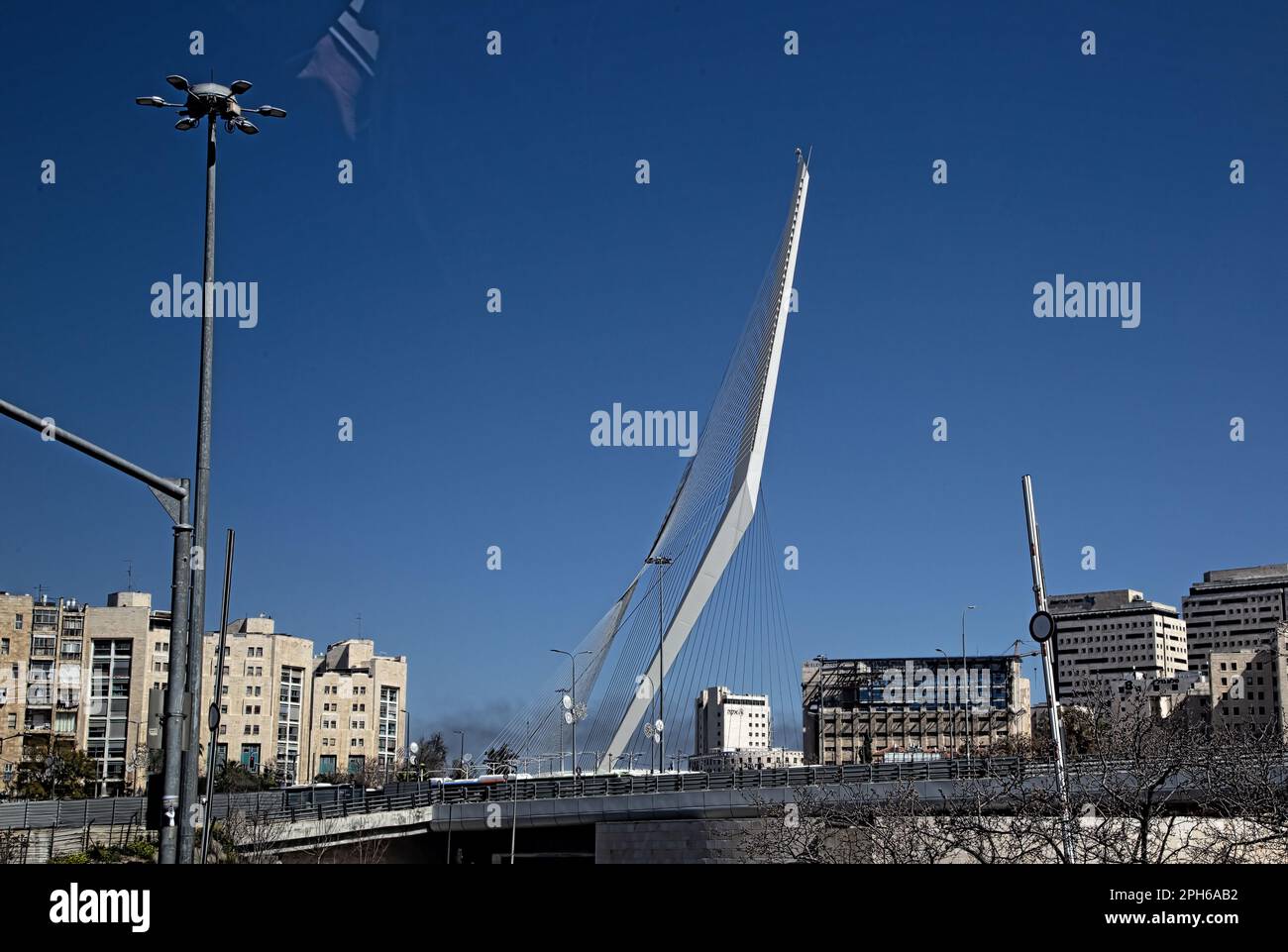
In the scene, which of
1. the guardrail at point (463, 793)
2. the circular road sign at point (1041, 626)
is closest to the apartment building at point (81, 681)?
the guardrail at point (463, 793)

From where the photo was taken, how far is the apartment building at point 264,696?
12400 cm

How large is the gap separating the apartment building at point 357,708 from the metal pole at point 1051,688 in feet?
385

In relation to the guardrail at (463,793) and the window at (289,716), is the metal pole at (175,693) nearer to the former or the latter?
the guardrail at (463,793)

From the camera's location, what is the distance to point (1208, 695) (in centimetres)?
16138

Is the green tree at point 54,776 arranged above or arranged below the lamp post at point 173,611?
below

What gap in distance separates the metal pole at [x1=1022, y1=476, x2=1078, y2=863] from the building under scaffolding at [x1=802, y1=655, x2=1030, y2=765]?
13549cm

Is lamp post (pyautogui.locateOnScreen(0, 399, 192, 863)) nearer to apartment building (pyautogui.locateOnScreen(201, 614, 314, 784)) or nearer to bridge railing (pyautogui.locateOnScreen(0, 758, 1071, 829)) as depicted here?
bridge railing (pyautogui.locateOnScreen(0, 758, 1071, 829))

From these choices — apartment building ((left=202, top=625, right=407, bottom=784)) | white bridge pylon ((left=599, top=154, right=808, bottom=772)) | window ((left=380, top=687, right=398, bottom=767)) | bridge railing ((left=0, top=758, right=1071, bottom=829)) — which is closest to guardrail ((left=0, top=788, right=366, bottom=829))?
bridge railing ((left=0, top=758, right=1071, bottom=829))

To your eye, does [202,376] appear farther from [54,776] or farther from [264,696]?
[264,696]

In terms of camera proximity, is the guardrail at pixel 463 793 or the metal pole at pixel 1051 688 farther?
the guardrail at pixel 463 793

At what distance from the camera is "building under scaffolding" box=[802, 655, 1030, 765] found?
159 m
